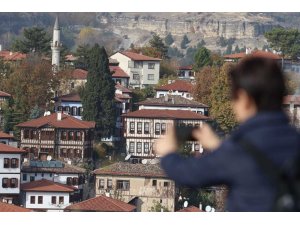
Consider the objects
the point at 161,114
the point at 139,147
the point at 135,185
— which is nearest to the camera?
the point at 135,185

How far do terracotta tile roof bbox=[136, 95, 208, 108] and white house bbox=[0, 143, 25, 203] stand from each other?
30.9 ft

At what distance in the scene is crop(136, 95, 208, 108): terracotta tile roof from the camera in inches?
1385

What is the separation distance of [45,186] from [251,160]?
23.2 meters

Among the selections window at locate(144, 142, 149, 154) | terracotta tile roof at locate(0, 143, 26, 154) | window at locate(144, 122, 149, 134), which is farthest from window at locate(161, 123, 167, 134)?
terracotta tile roof at locate(0, 143, 26, 154)

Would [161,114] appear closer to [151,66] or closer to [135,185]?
[151,66]

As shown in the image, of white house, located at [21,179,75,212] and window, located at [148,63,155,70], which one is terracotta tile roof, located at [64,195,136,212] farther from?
window, located at [148,63,155,70]

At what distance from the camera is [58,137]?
31.2 m

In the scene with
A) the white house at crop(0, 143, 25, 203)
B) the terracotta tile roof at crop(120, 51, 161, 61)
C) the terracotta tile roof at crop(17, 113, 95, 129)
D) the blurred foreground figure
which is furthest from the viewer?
the terracotta tile roof at crop(120, 51, 161, 61)

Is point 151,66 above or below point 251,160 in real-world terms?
below

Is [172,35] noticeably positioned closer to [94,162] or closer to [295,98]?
[295,98]

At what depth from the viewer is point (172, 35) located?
246 feet

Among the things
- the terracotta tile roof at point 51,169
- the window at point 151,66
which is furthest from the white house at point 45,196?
the window at point 151,66

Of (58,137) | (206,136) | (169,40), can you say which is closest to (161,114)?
(58,137)
